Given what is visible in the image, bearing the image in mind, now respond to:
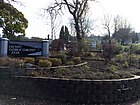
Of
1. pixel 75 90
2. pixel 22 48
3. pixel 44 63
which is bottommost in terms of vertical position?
pixel 75 90

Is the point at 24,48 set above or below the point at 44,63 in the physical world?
above

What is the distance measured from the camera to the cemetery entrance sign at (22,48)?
1477 cm

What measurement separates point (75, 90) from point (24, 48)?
5.73 meters

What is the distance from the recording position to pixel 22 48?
15.5 meters

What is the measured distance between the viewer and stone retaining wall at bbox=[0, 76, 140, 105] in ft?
35.2

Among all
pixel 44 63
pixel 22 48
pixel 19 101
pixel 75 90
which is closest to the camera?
pixel 19 101

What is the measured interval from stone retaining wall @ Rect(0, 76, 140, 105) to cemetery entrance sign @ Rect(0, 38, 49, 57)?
3.82 meters

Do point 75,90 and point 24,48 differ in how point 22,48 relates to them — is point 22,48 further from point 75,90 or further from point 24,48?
point 75,90

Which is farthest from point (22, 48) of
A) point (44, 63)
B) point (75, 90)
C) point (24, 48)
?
point (75, 90)

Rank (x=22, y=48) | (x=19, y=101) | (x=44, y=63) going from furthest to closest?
(x=22, y=48)
(x=44, y=63)
(x=19, y=101)

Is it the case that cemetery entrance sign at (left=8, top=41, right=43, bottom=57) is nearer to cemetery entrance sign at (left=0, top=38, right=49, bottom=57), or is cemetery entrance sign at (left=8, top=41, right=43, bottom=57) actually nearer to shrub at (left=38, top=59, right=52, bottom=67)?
cemetery entrance sign at (left=0, top=38, right=49, bottom=57)

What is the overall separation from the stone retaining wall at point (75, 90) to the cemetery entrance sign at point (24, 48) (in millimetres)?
4008

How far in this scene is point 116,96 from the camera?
11039mm

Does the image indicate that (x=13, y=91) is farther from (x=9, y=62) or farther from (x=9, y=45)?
(x=9, y=45)
